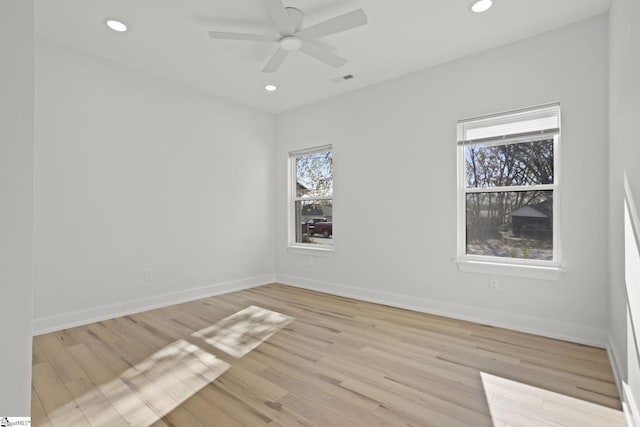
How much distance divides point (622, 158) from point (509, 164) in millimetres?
1200

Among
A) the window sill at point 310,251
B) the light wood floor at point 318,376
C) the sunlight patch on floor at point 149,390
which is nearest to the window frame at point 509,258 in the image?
the light wood floor at point 318,376

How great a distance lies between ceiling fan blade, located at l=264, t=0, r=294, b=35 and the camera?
7.71 ft

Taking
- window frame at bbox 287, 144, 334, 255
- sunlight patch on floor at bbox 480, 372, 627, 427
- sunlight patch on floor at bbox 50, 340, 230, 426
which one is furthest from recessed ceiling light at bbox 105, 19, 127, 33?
sunlight patch on floor at bbox 480, 372, 627, 427

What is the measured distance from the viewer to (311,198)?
503 cm

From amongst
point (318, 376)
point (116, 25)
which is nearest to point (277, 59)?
point (116, 25)

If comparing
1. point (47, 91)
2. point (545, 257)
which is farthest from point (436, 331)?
point (47, 91)

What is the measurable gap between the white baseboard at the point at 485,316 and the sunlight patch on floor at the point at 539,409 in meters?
1.08

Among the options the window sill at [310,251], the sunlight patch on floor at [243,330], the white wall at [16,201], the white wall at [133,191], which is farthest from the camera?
the window sill at [310,251]

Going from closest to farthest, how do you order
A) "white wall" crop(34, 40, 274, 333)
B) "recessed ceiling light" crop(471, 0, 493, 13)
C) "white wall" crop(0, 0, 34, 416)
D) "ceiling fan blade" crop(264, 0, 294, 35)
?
"white wall" crop(0, 0, 34, 416), "ceiling fan blade" crop(264, 0, 294, 35), "recessed ceiling light" crop(471, 0, 493, 13), "white wall" crop(34, 40, 274, 333)

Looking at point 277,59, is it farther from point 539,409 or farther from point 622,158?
point 539,409

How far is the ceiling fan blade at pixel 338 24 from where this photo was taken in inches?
95.4

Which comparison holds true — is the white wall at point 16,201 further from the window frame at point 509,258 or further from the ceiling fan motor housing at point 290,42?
the window frame at point 509,258

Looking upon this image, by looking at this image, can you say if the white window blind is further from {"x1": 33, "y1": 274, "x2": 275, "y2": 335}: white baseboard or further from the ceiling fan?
{"x1": 33, "y1": 274, "x2": 275, "y2": 335}: white baseboard

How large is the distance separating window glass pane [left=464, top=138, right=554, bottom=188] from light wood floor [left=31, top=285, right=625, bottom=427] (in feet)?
4.71
